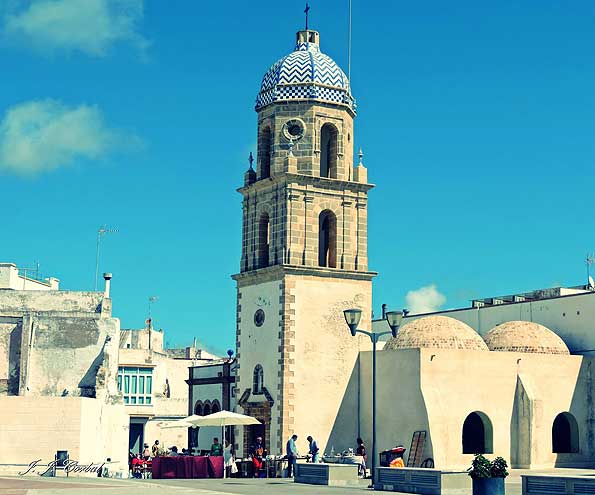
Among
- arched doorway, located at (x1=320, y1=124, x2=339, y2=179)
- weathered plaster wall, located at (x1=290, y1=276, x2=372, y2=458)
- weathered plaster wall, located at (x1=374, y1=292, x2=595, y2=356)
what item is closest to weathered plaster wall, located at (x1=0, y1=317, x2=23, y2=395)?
weathered plaster wall, located at (x1=290, y1=276, x2=372, y2=458)

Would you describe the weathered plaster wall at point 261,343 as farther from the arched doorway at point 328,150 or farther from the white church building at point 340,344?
the arched doorway at point 328,150

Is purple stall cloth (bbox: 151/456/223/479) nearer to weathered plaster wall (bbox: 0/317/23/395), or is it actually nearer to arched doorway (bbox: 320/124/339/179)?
weathered plaster wall (bbox: 0/317/23/395)

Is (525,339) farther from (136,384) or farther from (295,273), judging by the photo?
(136,384)

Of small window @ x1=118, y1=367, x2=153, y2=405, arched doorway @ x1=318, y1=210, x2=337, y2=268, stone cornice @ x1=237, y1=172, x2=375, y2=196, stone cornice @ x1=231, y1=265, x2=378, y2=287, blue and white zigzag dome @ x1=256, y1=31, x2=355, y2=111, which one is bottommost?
small window @ x1=118, y1=367, x2=153, y2=405

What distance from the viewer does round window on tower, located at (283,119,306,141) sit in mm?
42531

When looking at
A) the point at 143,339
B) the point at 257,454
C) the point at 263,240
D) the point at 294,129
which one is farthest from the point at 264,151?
the point at 143,339

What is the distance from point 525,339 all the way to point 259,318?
10.8 metres

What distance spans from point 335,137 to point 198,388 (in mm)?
15607

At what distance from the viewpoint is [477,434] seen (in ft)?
133

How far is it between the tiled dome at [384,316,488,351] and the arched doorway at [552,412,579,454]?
4.40m

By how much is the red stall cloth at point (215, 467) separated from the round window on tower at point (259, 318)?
8088 millimetres

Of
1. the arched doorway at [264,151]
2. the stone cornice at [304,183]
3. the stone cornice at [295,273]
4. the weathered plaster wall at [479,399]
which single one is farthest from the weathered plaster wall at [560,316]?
the arched doorway at [264,151]

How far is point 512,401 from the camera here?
40.4 m

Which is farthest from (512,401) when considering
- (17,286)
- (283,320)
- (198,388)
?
(17,286)
